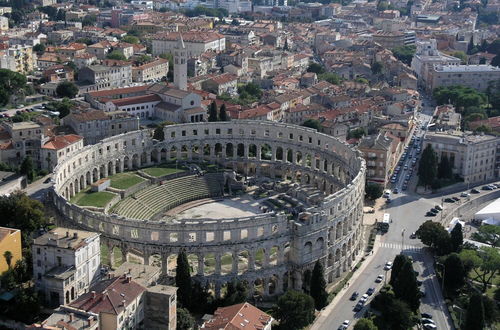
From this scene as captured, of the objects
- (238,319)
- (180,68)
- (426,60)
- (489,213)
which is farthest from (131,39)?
(238,319)

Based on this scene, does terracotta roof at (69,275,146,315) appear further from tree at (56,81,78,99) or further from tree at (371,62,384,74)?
tree at (371,62,384,74)

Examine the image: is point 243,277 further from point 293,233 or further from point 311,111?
point 311,111

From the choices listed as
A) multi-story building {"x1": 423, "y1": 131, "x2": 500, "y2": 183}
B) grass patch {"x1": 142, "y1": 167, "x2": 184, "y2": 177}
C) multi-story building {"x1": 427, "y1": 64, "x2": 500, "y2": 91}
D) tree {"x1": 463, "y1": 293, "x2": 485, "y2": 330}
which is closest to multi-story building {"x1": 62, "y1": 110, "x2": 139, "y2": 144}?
grass patch {"x1": 142, "y1": 167, "x2": 184, "y2": 177}

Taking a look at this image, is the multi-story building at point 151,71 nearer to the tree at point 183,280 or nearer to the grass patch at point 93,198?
the grass patch at point 93,198

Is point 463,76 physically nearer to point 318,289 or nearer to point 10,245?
point 318,289

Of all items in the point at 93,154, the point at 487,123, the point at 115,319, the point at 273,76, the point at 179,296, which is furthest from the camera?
the point at 273,76

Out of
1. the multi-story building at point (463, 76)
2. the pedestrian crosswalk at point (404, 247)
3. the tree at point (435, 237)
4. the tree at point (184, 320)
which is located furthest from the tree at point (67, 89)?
the tree at point (184, 320)

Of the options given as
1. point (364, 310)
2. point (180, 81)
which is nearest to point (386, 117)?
point (180, 81)
